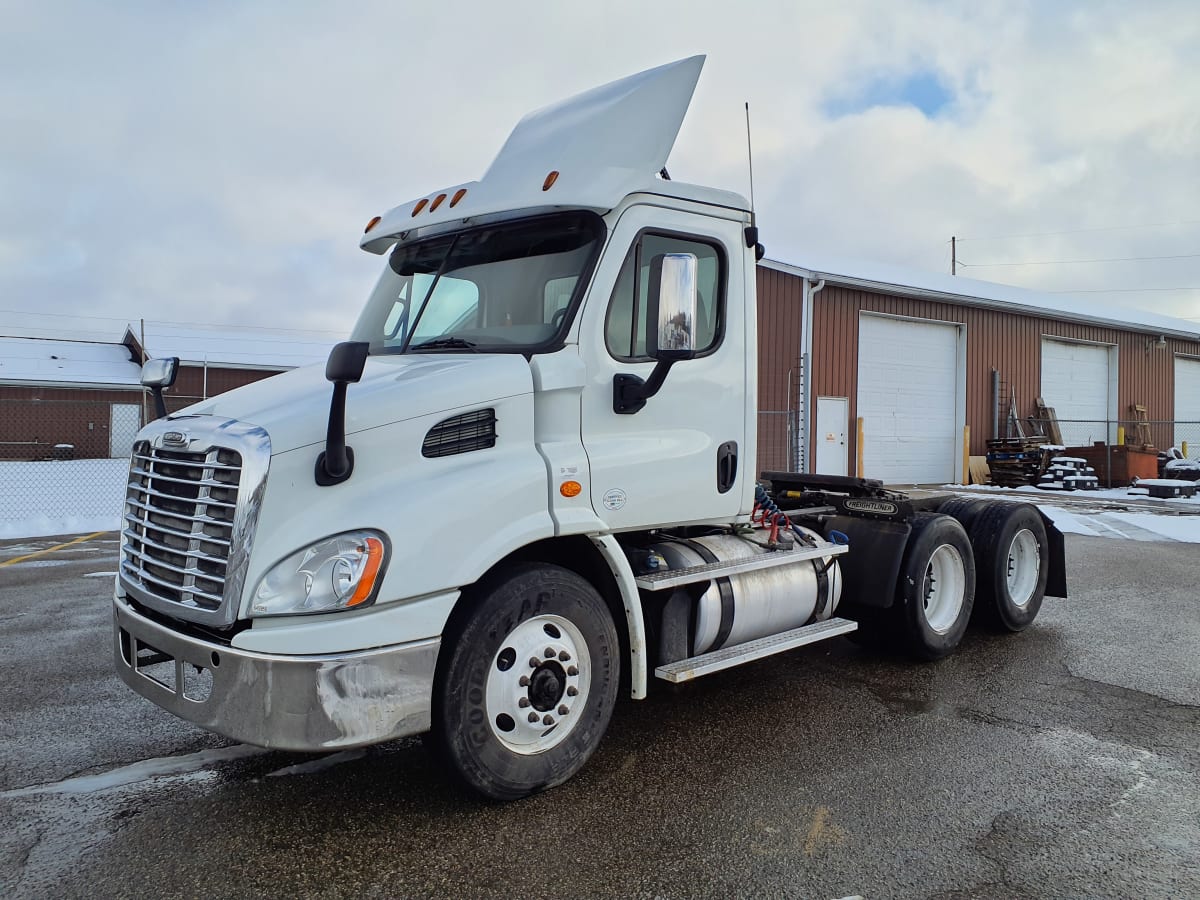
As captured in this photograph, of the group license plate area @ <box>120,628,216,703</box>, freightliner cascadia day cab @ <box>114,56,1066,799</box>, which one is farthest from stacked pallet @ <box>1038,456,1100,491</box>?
license plate area @ <box>120,628,216,703</box>

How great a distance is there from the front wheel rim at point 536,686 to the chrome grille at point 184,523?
1.17 metres

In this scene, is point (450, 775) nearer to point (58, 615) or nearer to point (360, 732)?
point (360, 732)

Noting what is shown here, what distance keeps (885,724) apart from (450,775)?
8.26 ft

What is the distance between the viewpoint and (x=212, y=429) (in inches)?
138

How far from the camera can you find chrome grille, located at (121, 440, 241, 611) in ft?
10.9

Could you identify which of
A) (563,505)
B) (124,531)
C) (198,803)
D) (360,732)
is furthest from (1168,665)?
(124,531)

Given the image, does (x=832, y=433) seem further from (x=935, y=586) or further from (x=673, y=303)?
(x=673, y=303)

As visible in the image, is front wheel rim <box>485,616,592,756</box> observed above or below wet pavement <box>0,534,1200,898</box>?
above

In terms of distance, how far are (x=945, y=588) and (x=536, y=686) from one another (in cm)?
383

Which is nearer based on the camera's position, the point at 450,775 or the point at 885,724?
the point at 450,775

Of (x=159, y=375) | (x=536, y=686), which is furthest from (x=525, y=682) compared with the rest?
(x=159, y=375)

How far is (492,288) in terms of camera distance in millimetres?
4367

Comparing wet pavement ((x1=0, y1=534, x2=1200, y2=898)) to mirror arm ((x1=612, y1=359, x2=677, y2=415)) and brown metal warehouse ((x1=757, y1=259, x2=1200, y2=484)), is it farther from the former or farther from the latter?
brown metal warehouse ((x1=757, y1=259, x2=1200, y2=484))

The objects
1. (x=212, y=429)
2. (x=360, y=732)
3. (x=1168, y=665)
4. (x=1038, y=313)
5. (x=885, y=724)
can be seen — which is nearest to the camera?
(x=360, y=732)
